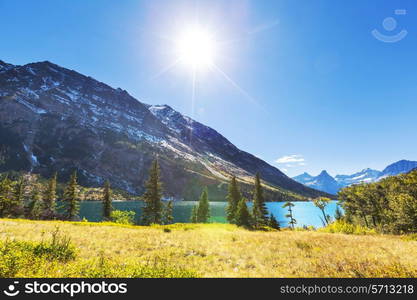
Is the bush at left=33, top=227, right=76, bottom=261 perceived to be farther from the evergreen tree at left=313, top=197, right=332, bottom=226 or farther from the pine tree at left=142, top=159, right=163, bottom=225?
the evergreen tree at left=313, top=197, right=332, bottom=226

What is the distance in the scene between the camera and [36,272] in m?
6.00

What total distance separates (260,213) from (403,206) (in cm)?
2789

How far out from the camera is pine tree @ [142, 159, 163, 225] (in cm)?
5172

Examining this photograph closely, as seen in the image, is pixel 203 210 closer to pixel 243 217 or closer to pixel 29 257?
pixel 243 217

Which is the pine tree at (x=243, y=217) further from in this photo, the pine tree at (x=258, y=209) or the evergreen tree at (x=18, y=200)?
the evergreen tree at (x=18, y=200)

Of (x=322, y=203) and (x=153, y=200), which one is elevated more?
(x=153, y=200)

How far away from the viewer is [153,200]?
2042 inches

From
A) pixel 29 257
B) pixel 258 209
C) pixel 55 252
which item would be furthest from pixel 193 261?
pixel 258 209

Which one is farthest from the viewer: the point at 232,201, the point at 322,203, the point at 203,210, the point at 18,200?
the point at 203,210

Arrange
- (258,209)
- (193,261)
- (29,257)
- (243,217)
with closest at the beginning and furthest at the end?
(29,257) < (193,261) < (243,217) < (258,209)

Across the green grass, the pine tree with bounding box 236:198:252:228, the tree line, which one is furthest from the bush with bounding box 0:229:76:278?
the tree line

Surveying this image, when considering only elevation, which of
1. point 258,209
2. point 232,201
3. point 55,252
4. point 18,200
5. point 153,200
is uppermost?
point 18,200

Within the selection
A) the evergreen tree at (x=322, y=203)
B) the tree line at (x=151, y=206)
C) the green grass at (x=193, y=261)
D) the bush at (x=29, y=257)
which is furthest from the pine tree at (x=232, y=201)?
the bush at (x=29, y=257)

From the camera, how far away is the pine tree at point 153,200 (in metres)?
51.7
